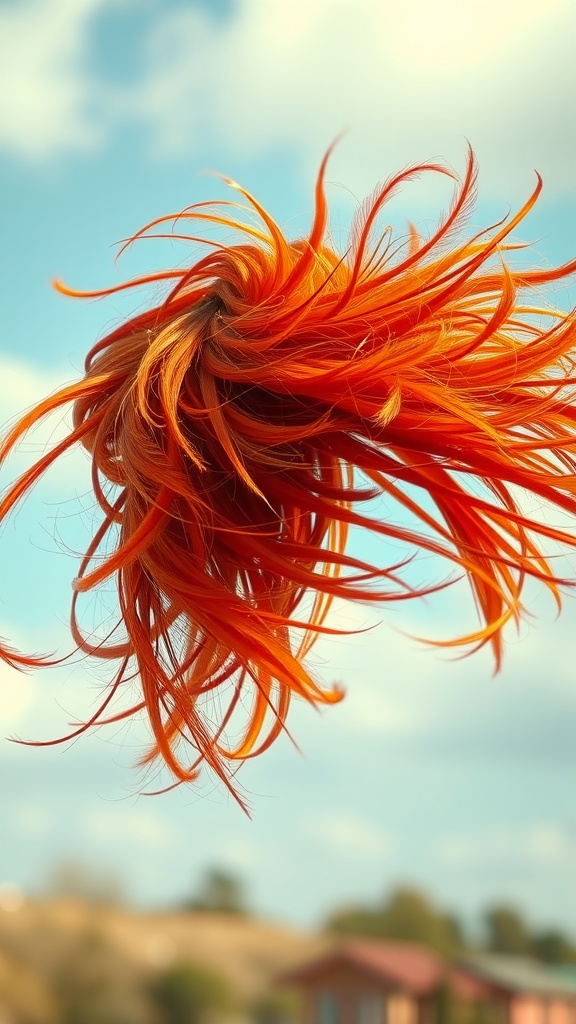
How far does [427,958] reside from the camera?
207 cm

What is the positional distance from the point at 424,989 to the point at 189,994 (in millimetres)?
1006

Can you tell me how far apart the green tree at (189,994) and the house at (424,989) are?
2.02 feet

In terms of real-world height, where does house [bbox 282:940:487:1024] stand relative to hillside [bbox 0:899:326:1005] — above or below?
below

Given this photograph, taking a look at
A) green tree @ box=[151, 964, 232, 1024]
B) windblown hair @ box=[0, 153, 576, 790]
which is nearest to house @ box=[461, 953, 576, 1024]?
green tree @ box=[151, 964, 232, 1024]

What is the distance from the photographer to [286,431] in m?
0.76

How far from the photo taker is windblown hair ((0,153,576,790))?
0.75 metres

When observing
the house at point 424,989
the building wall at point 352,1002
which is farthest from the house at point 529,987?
the building wall at point 352,1002

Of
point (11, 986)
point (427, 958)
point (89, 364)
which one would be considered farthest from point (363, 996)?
point (89, 364)

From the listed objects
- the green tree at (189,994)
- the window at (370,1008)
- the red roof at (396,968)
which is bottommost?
the window at (370,1008)

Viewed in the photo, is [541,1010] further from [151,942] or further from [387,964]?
[151,942]

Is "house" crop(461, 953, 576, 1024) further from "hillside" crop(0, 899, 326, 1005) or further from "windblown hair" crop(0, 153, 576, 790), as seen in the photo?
"windblown hair" crop(0, 153, 576, 790)

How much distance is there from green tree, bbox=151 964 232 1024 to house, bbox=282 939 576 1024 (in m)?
0.62

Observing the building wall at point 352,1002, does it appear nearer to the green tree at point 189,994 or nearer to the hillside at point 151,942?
the hillside at point 151,942

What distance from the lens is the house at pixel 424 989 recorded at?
6.29 ft
